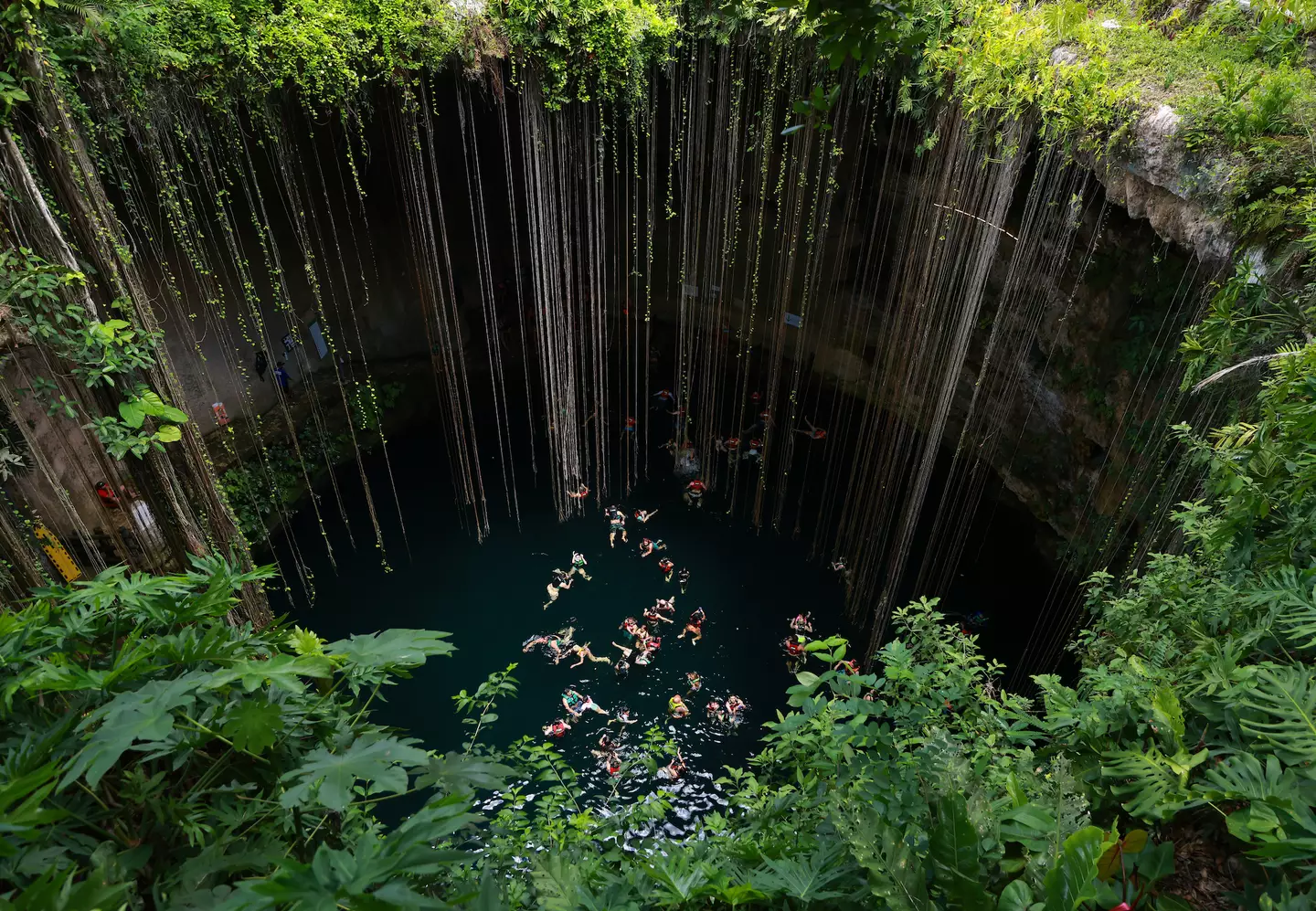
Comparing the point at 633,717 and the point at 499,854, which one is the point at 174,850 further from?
the point at 633,717

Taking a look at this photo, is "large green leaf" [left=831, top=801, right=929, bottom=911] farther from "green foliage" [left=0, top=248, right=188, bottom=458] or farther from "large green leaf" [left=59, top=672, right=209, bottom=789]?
"green foliage" [left=0, top=248, right=188, bottom=458]

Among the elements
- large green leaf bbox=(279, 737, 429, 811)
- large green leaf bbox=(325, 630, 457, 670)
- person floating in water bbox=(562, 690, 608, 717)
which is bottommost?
person floating in water bbox=(562, 690, 608, 717)

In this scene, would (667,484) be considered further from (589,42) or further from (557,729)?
(589,42)

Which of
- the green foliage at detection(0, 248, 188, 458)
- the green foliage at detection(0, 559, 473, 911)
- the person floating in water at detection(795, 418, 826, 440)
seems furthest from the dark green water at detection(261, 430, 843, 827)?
the green foliage at detection(0, 559, 473, 911)

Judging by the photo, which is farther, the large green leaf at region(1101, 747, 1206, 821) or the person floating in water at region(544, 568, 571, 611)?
the person floating in water at region(544, 568, 571, 611)

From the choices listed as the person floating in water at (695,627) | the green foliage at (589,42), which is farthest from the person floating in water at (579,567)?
the green foliage at (589,42)

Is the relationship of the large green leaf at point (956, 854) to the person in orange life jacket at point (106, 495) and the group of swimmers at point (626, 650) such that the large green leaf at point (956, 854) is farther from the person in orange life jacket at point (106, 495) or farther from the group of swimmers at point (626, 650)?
the person in orange life jacket at point (106, 495)

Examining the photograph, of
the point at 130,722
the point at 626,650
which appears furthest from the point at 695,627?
the point at 130,722
